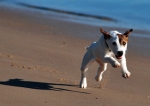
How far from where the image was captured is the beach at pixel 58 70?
577cm

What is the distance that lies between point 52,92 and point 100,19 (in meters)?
10.1

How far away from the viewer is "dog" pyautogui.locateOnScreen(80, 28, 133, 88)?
5.89 metres

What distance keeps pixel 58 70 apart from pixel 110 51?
5.70 ft

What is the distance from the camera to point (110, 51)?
20.3 feet

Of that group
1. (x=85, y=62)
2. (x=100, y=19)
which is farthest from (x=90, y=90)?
(x=100, y=19)

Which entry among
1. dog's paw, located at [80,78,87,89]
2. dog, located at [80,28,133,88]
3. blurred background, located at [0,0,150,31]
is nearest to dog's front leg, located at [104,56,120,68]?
dog, located at [80,28,133,88]

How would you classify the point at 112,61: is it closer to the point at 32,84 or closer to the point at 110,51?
the point at 110,51

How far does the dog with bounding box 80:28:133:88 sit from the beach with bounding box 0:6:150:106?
0.37 m

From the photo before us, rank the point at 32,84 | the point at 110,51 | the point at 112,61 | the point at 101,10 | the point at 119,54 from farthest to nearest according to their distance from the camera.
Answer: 1. the point at 101,10
2. the point at 32,84
3. the point at 110,51
4. the point at 112,61
5. the point at 119,54

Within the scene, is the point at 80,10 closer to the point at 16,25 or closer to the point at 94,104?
the point at 16,25

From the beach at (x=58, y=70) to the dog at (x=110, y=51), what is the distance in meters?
0.37

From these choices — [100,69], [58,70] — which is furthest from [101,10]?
[100,69]

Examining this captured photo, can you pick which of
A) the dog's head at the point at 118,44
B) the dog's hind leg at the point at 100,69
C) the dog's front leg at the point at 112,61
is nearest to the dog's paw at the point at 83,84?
the dog's hind leg at the point at 100,69

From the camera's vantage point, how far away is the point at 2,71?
6.90 metres
